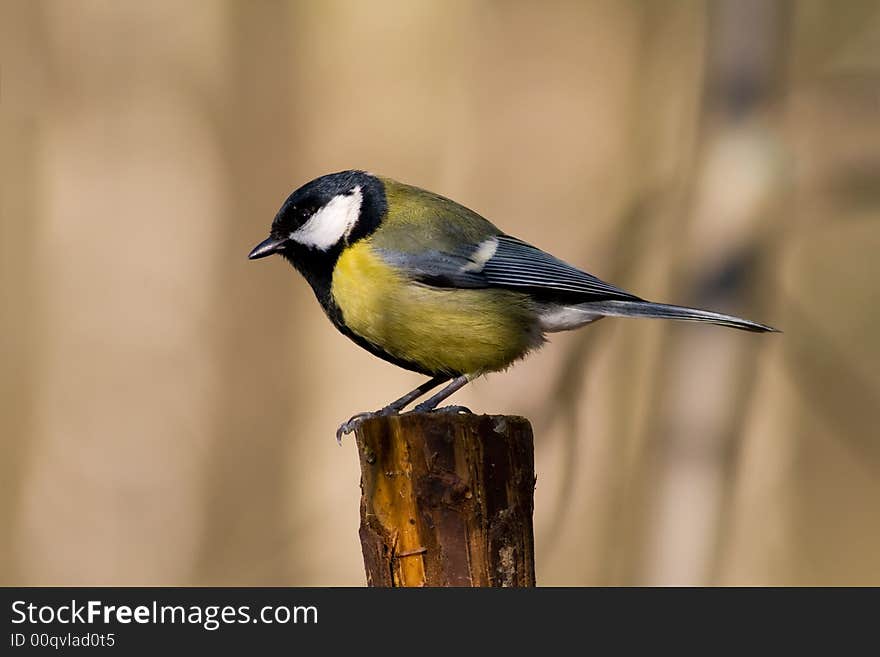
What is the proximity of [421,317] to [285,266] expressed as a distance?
261cm

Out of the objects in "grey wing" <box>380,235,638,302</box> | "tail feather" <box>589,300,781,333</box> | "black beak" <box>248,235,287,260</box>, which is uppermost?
"black beak" <box>248,235,287,260</box>

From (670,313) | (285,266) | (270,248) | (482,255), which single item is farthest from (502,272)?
(285,266)

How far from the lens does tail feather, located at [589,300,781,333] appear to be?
2.96 meters

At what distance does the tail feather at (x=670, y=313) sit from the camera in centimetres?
296

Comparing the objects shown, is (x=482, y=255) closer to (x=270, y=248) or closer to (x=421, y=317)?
(x=421, y=317)

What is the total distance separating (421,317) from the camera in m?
3.22

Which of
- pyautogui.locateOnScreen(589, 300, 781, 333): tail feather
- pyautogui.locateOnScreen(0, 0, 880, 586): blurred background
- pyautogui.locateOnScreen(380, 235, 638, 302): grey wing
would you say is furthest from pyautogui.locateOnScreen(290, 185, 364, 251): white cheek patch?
pyautogui.locateOnScreen(0, 0, 880, 586): blurred background

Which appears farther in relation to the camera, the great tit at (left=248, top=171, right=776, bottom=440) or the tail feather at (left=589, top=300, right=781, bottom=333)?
the great tit at (left=248, top=171, right=776, bottom=440)

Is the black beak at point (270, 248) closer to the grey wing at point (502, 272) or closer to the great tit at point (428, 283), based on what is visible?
the great tit at point (428, 283)

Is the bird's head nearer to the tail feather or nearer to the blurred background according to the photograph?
the tail feather

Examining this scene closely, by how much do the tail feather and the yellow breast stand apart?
319mm

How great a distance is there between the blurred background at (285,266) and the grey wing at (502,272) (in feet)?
4.81
